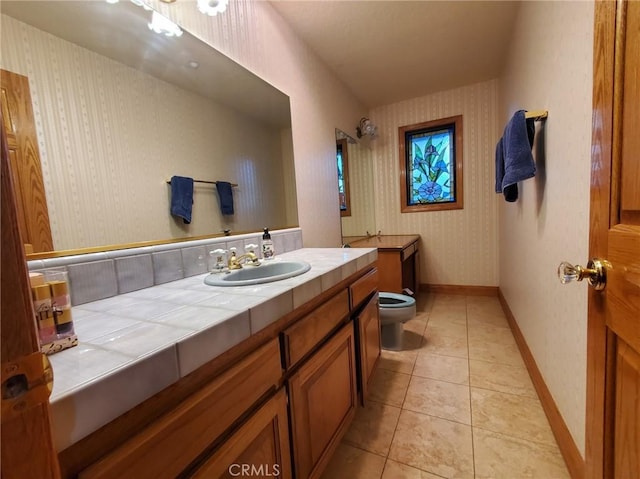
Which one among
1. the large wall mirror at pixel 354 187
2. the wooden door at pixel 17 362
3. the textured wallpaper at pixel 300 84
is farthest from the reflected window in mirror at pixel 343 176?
the wooden door at pixel 17 362

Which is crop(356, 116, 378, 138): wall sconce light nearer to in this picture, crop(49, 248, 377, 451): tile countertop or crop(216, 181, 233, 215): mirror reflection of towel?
crop(216, 181, 233, 215): mirror reflection of towel

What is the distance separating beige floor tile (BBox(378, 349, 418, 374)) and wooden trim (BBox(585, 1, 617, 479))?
1.21 meters

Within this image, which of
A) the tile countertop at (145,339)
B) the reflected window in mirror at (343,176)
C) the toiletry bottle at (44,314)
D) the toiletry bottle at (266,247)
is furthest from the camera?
the reflected window in mirror at (343,176)

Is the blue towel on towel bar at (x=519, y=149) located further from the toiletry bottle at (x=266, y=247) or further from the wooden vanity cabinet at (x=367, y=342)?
the toiletry bottle at (x=266, y=247)

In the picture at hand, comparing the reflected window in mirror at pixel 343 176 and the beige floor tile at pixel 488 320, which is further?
the reflected window in mirror at pixel 343 176

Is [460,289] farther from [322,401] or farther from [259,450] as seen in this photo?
[259,450]

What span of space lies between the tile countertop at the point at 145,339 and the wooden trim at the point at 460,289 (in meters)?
2.85

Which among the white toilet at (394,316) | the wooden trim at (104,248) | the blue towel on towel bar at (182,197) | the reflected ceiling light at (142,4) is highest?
the reflected ceiling light at (142,4)

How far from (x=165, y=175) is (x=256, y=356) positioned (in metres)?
0.79

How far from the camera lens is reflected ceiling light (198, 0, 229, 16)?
49.3 inches

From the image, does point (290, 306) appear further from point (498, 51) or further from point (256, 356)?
point (498, 51)

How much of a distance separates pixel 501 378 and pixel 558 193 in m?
1.13

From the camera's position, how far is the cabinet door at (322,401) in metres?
0.85

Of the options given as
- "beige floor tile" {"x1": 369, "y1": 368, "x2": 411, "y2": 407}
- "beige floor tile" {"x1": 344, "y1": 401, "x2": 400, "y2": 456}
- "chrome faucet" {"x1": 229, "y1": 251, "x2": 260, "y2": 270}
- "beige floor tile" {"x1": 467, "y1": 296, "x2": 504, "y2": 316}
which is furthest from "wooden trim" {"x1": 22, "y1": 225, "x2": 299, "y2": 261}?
"beige floor tile" {"x1": 467, "y1": 296, "x2": 504, "y2": 316}
